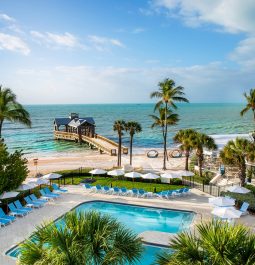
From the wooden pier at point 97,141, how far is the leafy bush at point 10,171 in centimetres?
2796

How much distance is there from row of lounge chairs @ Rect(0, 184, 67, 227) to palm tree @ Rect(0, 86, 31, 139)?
20.6 ft

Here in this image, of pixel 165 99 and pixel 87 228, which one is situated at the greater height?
pixel 165 99

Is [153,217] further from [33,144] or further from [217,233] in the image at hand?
[33,144]

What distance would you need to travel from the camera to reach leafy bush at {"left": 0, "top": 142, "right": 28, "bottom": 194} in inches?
746

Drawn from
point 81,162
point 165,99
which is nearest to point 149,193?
point 165,99

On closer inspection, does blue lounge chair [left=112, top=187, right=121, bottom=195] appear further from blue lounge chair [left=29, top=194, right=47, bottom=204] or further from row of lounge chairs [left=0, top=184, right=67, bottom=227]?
blue lounge chair [left=29, top=194, right=47, bottom=204]

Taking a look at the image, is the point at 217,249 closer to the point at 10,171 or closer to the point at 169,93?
the point at 10,171

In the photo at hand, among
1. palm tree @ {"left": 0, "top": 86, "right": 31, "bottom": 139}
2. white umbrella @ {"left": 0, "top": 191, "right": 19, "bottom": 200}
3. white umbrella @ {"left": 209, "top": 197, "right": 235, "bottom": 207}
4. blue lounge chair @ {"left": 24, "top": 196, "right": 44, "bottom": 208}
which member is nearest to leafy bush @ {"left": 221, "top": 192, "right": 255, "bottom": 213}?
white umbrella @ {"left": 209, "top": 197, "right": 235, "bottom": 207}

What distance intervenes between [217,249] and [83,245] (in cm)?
314

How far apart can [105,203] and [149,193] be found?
340 cm

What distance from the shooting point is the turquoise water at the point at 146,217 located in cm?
1712

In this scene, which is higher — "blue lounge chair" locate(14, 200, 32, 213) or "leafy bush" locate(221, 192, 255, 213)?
"leafy bush" locate(221, 192, 255, 213)

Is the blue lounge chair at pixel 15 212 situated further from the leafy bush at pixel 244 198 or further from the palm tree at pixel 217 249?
the leafy bush at pixel 244 198

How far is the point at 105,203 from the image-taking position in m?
Answer: 21.3
